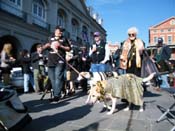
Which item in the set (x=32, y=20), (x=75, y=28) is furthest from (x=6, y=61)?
(x=75, y=28)

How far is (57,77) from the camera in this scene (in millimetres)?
7668

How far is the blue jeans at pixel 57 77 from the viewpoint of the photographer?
760 centimetres

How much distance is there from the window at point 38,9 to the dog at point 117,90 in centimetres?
1893

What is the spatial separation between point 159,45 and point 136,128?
7120 mm

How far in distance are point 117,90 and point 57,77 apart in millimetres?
2200

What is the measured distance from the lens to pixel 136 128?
472cm

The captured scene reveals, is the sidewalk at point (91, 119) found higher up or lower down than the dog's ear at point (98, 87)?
lower down

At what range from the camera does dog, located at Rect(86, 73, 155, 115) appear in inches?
228

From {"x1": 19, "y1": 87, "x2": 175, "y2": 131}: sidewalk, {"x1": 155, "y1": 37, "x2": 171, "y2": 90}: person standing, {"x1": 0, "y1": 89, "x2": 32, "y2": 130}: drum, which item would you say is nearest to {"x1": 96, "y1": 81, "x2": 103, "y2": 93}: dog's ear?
{"x1": 19, "y1": 87, "x2": 175, "y2": 131}: sidewalk

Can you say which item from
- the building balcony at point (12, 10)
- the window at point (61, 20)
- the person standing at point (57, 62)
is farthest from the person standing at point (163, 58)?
the window at point (61, 20)

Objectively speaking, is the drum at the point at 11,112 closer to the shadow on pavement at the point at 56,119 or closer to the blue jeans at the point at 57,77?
the shadow on pavement at the point at 56,119

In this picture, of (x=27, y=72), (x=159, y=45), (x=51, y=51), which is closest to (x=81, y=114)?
(x=51, y=51)

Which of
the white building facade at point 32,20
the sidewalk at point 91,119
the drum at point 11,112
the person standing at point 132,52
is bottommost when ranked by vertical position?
the sidewalk at point 91,119

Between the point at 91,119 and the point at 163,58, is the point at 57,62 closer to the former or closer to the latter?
the point at 91,119
